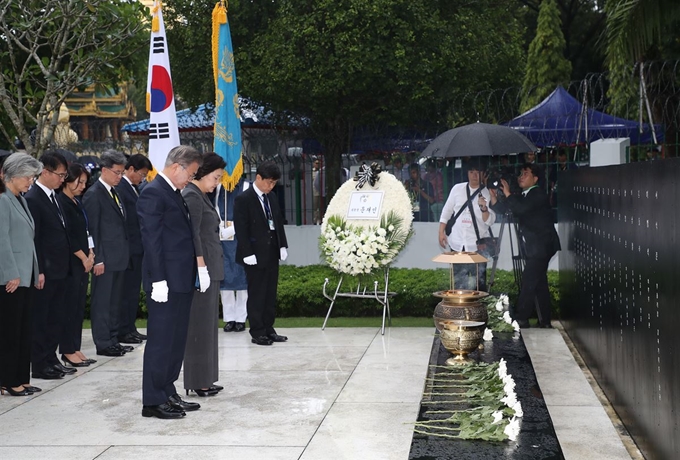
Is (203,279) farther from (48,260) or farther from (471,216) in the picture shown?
(471,216)

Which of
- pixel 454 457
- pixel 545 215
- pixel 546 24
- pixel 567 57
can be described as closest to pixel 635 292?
pixel 454 457

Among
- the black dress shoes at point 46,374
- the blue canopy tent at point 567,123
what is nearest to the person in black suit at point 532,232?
the black dress shoes at point 46,374

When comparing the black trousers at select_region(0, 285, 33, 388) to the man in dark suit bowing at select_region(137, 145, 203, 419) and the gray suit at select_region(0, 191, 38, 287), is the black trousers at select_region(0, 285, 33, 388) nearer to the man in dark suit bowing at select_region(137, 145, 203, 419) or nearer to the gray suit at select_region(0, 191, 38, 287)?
the gray suit at select_region(0, 191, 38, 287)

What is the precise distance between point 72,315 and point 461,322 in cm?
431

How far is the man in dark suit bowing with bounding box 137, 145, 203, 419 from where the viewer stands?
6.93m

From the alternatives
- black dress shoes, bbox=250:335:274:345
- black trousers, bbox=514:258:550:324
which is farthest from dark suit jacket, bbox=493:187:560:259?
black dress shoes, bbox=250:335:274:345

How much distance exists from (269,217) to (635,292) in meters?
4.96

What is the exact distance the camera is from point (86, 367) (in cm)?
928

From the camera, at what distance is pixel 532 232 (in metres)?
10.8

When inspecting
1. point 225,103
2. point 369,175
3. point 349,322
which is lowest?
point 349,322

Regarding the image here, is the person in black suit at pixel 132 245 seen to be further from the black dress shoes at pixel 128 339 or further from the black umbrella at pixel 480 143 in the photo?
the black umbrella at pixel 480 143

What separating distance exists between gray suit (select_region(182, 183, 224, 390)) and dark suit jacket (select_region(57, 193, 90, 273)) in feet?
6.60

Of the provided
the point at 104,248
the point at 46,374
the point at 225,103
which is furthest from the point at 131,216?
the point at 225,103

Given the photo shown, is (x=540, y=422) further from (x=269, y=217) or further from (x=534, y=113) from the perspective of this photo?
Result: (x=534, y=113)
